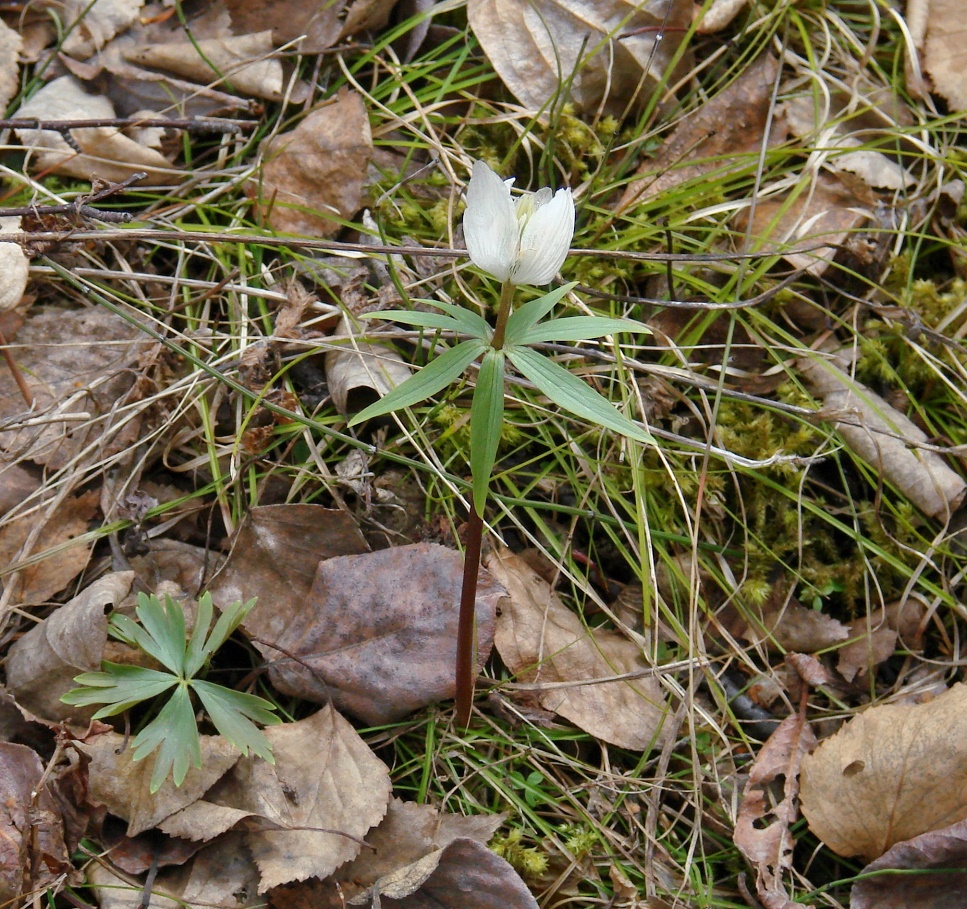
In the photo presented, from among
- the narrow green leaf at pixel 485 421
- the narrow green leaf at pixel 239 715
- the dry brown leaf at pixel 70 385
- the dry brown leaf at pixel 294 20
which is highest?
the dry brown leaf at pixel 294 20

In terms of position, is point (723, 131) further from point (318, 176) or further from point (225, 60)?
point (225, 60)

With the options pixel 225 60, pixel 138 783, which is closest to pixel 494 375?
pixel 138 783

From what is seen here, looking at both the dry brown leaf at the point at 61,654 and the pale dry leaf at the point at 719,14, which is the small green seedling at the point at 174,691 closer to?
the dry brown leaf at the point at 61,654

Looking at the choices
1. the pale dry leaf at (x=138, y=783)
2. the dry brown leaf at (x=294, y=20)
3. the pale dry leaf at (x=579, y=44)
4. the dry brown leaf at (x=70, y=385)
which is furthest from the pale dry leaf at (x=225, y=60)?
the pale dry leaf at (x=138, y=783)

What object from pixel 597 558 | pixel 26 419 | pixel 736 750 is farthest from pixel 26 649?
pixel 736 750

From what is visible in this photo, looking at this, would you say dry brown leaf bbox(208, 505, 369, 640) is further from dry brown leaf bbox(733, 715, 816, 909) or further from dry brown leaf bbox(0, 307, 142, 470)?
dry brown leaf bbox(733, 715, 816, 909)

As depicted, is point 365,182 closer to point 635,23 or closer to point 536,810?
point 635,23
